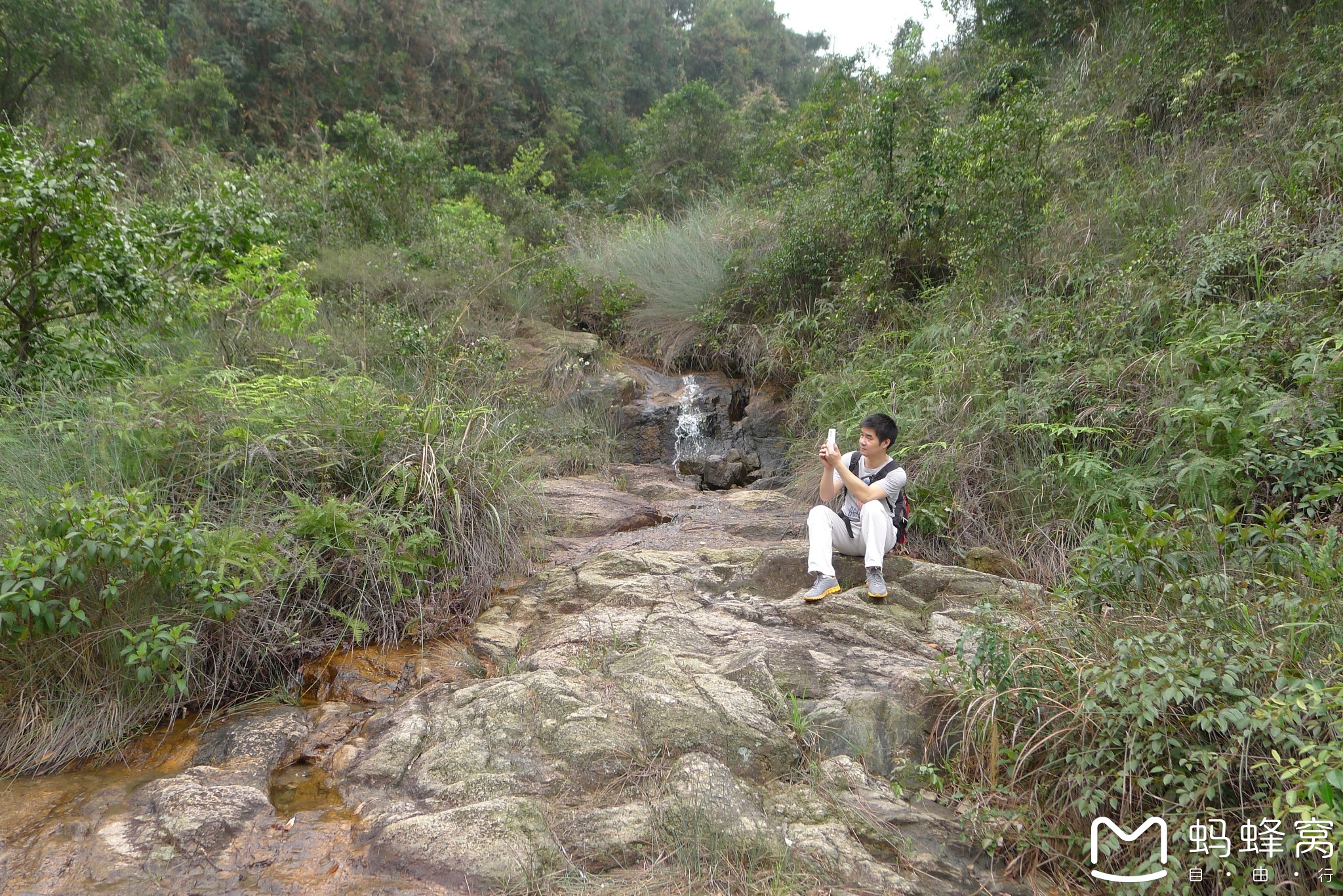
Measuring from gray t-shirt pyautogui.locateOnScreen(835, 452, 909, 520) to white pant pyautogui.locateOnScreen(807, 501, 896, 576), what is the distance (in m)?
0.06

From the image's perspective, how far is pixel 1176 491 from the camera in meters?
4.47

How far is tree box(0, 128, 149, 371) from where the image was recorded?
15.3 feet

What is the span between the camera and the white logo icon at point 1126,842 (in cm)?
233

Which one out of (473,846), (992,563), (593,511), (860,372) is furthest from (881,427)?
(860,372)

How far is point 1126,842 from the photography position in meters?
2.46

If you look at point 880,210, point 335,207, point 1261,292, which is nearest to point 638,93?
point 335,207

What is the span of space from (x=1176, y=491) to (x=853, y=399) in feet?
10.1

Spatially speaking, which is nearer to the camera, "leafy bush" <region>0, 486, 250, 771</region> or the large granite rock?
the large granite rock

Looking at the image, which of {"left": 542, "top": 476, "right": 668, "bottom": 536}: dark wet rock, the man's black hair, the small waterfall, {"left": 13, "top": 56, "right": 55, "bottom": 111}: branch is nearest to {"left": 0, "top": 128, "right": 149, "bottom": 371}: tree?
{"left": 542, "top": 476, "right": 668, "bottom": 536}: dark wet rock

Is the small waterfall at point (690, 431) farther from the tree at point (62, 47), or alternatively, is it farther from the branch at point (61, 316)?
the tree at point (62, 47)

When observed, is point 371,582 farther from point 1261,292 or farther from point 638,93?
point 638,93

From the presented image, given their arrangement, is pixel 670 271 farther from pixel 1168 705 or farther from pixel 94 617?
pixel 1168 705

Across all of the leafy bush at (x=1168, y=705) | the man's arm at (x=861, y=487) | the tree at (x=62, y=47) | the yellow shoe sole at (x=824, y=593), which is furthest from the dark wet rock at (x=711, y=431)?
the tree at (x=62, y=47)

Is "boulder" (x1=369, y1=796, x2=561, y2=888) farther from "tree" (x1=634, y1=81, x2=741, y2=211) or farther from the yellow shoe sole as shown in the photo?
"tree" (x1=634, y1=81, x2=741, y2=211)
